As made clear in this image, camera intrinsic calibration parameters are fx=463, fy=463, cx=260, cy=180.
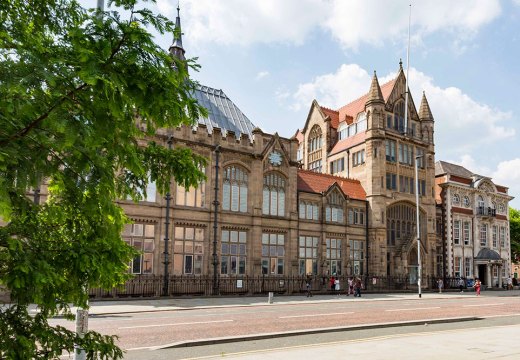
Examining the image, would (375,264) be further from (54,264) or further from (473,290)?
(54,264)

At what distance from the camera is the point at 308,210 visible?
137 feet

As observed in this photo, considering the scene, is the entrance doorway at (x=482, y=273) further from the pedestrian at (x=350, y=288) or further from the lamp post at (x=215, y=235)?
the lamp post at (x=215, y=235)

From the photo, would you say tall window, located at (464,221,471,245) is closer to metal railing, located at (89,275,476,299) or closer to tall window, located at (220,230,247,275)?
metal railing, located at (89,275,476,299)

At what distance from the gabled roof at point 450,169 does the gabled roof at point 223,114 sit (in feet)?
92.8

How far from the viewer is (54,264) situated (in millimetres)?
4469

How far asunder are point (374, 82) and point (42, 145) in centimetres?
4762

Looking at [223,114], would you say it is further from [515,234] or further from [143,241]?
[515,234]

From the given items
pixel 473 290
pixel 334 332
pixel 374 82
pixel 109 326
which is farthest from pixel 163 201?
pixel 473 290

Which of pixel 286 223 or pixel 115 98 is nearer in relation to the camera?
pixel 115 98

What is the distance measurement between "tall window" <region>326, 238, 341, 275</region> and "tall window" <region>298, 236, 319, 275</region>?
1.66 metres

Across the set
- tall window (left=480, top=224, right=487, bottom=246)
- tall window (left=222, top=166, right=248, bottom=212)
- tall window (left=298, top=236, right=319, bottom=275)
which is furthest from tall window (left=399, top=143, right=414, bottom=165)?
tall window (left=222, top=166, right=248, bottom=212)

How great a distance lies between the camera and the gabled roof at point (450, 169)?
191ft

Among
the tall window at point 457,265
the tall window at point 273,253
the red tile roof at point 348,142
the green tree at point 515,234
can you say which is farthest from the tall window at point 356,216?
the green tree at point 515,234

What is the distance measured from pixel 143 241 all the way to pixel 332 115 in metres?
32.4
